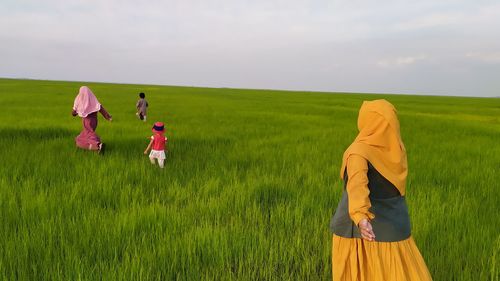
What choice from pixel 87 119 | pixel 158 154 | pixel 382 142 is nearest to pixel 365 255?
pixel 382 142

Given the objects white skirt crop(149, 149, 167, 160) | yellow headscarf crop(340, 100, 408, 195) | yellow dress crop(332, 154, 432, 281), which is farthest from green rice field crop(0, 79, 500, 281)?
yellow headscarf crop(340, 100, 408, 195)

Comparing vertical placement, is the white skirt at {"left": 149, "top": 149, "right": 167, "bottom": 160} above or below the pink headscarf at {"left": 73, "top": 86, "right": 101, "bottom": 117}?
below

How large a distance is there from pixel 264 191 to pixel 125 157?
109 inches

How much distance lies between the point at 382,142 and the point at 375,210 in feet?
1.29

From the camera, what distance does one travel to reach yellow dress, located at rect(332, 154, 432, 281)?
175 centimetres

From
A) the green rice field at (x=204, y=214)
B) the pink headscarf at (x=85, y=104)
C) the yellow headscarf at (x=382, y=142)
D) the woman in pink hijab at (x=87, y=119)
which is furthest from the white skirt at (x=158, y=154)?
the yellow headscarf at (x=382, y=142)

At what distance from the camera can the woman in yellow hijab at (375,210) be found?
1758 millimetres

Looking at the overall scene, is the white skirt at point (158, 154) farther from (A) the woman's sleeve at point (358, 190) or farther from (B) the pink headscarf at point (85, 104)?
(A) the woman's sleeve at point (358, 190)

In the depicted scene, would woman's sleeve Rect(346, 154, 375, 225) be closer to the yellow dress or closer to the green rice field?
the yellow dress

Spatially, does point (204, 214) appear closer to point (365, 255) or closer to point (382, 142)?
point (365, 255)

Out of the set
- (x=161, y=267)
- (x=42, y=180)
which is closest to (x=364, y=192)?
(x=161, y=267)

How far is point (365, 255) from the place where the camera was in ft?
6.35

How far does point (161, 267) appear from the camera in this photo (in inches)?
89.7

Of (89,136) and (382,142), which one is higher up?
(382,142)
